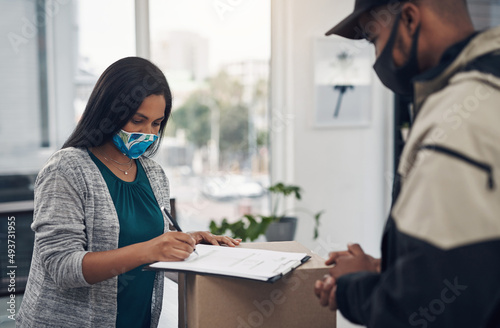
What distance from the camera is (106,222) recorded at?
4.30 ft

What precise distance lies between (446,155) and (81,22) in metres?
2.84

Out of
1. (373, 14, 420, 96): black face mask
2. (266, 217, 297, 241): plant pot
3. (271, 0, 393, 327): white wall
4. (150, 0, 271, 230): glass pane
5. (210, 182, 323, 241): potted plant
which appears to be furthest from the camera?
(271, 0, 393, 327): white wall

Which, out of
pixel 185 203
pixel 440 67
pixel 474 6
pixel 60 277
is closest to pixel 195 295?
pixel 60 277

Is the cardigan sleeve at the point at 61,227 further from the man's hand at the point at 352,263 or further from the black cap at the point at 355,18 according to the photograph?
the black cap at the point at 355,18

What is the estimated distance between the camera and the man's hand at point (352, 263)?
967 mm

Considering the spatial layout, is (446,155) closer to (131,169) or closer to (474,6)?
(131,169)

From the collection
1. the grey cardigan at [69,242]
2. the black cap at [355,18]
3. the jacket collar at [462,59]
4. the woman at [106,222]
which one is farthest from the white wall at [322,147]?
the jacket collar at [462,59]

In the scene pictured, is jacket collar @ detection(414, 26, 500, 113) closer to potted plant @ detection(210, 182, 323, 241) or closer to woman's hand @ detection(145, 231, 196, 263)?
woman's hand @ detection(145, 231, 196, 263)

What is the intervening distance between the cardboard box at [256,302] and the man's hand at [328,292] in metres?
0.13

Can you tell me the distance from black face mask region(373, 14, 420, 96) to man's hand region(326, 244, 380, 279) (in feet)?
1.15

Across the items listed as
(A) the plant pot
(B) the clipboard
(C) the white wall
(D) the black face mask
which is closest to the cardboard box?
(B) the clipboard

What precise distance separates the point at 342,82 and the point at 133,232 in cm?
258

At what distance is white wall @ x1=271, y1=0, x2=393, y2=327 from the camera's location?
346cm

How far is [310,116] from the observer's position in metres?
3.51
